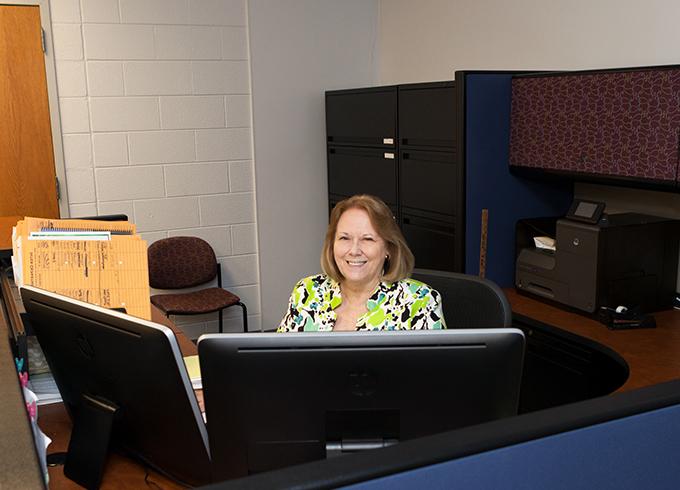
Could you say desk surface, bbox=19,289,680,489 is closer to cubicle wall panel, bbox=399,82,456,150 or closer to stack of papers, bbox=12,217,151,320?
stack of papers, bbox=12,217,151,320

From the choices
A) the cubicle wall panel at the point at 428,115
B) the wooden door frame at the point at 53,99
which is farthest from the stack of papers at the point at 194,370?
the wooden door frame at the point at 53,99

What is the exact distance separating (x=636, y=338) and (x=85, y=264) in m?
1.86

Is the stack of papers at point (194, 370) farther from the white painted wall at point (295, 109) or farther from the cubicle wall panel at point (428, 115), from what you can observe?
the white painted wall at point (295, 109)

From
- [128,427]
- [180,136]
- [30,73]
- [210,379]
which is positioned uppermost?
[30,73]

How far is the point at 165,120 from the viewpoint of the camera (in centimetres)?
446

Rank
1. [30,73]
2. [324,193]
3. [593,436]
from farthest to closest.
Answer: [324,193]
[30,73]
[593,436]

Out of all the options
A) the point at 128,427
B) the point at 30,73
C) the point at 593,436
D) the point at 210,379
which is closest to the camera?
the point at 593,436

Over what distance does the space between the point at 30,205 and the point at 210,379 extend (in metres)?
3.38

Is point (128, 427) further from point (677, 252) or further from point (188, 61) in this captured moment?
point (188, 61)

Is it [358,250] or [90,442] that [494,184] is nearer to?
[358,250]

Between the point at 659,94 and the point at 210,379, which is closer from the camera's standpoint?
the point at 210,379

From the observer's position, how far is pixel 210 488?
62cm

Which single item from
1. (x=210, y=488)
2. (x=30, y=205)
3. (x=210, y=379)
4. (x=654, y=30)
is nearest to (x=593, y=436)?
(x=210, y=488)

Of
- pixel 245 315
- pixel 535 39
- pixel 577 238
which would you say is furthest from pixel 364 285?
pixel 245 315
